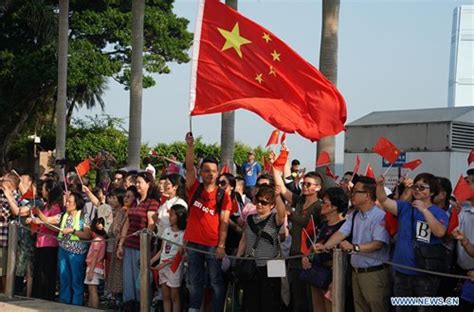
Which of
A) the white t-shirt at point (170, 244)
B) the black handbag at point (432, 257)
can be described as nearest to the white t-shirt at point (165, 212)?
the white t-shirt at point (170, 244)

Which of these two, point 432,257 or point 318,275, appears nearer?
point 432,257

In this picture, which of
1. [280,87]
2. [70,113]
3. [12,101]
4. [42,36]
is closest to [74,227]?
[280,87]

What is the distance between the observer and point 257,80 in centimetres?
1061

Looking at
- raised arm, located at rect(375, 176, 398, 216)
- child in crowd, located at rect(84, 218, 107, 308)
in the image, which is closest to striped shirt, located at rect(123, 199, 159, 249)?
child in crowd, located at rect(84, 218, 107, 308)

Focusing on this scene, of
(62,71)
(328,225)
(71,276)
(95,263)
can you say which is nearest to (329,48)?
(95,263)

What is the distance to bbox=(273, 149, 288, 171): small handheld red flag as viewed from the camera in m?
10.2

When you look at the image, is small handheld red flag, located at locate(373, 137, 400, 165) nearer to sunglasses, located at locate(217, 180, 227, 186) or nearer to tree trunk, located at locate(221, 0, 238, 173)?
sunglasses, located at locate(217, 180, 227, 186)

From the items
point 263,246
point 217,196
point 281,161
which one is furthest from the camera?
point 217,196

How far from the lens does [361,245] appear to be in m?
9.07

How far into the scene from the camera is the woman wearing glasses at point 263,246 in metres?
10.3

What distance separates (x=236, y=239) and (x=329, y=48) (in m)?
4.89

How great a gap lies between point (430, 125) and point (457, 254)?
8288mm

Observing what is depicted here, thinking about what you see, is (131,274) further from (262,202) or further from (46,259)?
(262,202)

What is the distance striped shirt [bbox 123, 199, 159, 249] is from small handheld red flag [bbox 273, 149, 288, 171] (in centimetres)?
222
